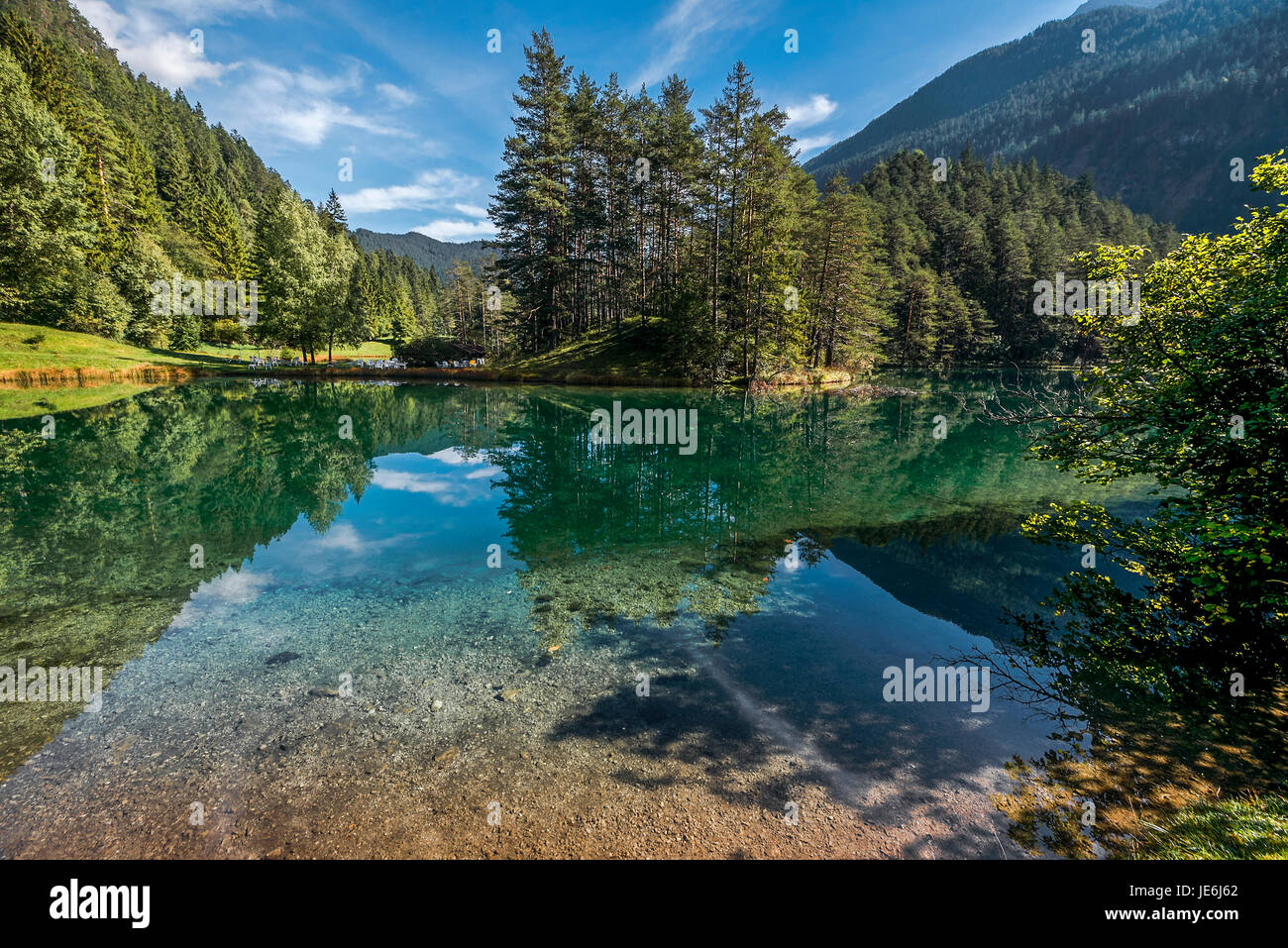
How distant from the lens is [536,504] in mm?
17578

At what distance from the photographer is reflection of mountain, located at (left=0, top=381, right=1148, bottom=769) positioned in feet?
33.8

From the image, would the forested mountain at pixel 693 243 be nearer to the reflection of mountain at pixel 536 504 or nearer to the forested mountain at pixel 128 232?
the reflection of mountain at pixel 536 504

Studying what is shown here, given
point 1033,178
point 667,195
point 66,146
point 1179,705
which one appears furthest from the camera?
point 1033,178

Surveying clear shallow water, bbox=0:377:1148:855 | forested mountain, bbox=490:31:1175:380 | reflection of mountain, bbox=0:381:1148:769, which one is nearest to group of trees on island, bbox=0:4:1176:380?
forested mountain, bbox=490:31:1175:380

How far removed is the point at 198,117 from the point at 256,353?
118056 mm

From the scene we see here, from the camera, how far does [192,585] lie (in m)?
11.0

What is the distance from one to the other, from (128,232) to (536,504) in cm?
7779

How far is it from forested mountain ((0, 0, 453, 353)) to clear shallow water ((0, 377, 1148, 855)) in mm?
38616

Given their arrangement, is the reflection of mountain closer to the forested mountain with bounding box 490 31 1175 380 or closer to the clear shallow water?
the clear shallow water

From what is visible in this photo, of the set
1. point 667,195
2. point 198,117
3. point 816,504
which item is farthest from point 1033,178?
point 198,117

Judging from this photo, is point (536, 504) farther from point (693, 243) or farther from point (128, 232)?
point (128, 232)

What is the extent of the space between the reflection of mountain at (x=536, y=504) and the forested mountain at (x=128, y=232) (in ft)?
85.4

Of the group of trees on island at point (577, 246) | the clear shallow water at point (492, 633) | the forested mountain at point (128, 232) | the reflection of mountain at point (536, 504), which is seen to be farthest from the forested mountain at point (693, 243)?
the clear shallow water at point (492, 633)
